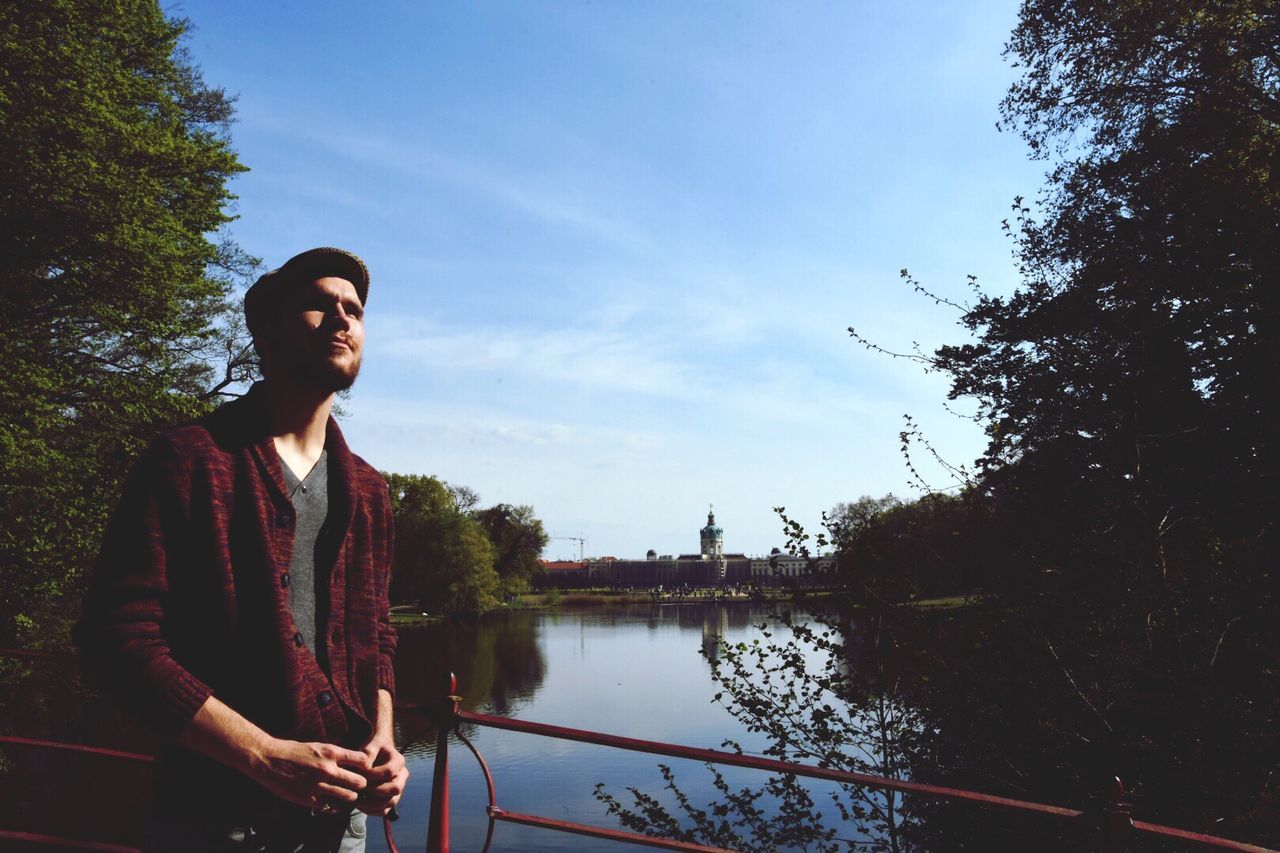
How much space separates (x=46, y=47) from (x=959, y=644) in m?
13.0

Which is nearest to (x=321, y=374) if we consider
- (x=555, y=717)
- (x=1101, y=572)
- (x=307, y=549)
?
(x=307, y=549)

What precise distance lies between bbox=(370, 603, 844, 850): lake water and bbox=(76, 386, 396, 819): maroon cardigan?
1.04 m

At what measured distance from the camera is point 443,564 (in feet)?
200

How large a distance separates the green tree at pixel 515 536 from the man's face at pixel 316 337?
8011cm

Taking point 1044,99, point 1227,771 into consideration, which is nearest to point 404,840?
point 1227,771

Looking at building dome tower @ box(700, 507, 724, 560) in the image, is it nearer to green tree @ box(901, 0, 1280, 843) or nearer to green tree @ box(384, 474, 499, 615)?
green tree @ box(384, 474, 499, 615)

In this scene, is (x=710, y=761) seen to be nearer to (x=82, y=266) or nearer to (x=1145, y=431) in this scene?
(x=1145, y=431)

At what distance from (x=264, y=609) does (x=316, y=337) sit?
1.90ft

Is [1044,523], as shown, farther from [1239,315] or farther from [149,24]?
[149,24]

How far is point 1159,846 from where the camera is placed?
18.2 feet

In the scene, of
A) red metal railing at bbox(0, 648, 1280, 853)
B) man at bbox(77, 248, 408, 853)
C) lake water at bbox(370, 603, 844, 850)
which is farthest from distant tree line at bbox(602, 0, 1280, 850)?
man at bbox(77, 248, 408, 853)

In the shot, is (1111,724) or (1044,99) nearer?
(1111,724)

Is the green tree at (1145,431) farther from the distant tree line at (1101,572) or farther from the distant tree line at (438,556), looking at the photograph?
the distant tree line at (438,556)

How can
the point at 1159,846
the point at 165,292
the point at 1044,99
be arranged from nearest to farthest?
the point at 1159,846
the point at 1044,99
the point at 165,292
